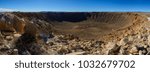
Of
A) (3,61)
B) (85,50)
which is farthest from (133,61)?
(3,61)

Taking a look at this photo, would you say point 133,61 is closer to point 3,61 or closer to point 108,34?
point 108,34

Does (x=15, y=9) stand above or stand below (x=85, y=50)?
above

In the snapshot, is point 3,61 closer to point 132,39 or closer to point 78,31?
point 78,31

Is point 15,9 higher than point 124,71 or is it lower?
higher

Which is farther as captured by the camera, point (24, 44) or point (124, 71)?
point (24, 44)

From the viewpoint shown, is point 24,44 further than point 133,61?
Yes

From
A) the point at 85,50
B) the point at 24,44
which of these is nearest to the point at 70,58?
the point at 85,50
